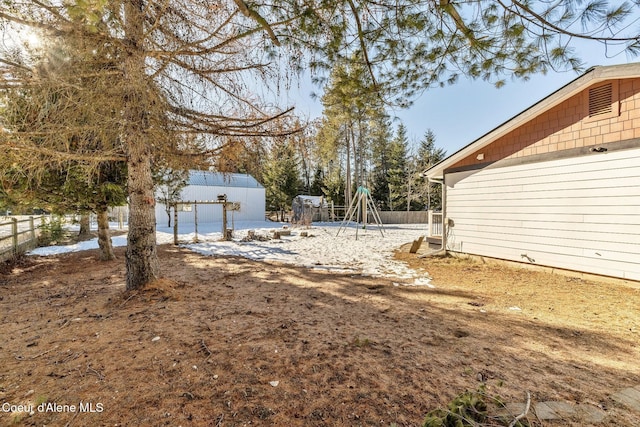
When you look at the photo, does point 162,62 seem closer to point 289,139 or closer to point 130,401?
point 289,139

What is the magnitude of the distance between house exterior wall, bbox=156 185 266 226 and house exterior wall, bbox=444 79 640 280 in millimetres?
14127

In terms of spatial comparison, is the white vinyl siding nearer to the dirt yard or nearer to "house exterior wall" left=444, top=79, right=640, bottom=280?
"house exterior wall" left=444, top=79, right=640, bottom=280

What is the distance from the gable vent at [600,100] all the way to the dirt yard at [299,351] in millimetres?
3240

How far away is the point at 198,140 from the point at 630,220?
7303mm

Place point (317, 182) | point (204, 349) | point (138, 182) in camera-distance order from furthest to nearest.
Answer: point (317, 182), point (138, 182), point (204, 349)

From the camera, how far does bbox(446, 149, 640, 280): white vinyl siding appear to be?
16.0ft

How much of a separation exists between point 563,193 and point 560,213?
16.5 inches

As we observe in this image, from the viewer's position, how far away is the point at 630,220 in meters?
4.82

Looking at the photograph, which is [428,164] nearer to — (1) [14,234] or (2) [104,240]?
(2) [104,240]

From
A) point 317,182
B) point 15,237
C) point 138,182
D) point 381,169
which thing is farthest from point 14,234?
point 381,169

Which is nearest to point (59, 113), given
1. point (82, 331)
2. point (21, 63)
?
point (21, 63)

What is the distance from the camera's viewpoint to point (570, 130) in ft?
18.6

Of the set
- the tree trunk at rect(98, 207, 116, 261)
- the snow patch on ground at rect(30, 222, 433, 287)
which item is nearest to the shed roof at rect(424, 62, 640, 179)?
the snow patch on ground at rect(30, 222, 433, 287)

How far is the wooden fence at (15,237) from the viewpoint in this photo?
6855mm
